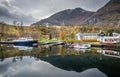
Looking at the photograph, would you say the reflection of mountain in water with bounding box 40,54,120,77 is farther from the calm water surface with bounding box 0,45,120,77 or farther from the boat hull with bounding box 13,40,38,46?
the boat hull with bounding box 13,40,38,46

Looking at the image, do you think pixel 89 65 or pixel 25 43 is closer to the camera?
pixel 89 65

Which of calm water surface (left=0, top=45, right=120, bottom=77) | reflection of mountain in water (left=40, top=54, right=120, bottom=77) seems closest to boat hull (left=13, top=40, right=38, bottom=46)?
calm water surface (left=0, top=45, right=120, bottom=77)

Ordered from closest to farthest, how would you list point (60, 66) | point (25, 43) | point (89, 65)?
1. point (60, 66)
2. point (89, 65)
3. point (25, 43)

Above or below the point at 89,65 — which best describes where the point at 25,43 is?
above

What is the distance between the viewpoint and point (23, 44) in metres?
108

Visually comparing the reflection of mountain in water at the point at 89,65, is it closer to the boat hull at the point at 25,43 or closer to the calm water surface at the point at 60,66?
the calm water surface at the point at 60,66

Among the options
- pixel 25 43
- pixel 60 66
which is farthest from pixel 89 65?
pixel 25 43

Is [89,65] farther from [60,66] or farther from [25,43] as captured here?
[25,43]

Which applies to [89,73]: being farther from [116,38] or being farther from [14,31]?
[14,31]

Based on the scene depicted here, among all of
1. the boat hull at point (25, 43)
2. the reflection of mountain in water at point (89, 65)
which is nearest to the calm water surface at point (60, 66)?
the reflection of mountain in water at point (89, 65)

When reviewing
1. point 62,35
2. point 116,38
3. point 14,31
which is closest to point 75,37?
point 62,35

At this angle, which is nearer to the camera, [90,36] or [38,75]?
[38,75]

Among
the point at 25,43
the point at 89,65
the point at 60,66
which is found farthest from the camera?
the point at 25,43

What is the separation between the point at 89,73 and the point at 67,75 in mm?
4264
